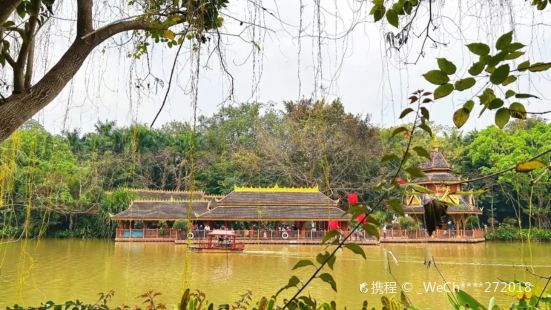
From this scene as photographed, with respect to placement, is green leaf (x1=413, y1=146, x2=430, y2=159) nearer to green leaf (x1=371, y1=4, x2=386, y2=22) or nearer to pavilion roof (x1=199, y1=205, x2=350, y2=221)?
green leaf (x1=371, y1=4, x2=386, y2=22)

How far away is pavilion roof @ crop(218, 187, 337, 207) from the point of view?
17.0 metres

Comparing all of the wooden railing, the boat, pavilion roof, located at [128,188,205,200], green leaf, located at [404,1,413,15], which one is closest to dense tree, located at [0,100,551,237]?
pavilion roof, located at [128,188,205,200]

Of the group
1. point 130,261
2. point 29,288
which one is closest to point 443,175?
point 130,261

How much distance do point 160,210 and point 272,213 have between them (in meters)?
4.70

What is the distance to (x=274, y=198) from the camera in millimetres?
17422

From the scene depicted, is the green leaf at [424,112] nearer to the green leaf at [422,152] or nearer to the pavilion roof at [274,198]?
the green leaf at [422,152]

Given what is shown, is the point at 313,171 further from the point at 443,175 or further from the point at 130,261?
the point at 130,261

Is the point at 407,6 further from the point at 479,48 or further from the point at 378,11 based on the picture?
the point at 479,48

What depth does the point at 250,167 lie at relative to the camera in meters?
19.9

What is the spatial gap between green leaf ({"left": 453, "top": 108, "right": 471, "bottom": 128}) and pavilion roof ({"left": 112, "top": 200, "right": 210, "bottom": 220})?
16.0 meters

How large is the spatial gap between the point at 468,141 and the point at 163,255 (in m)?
17.6

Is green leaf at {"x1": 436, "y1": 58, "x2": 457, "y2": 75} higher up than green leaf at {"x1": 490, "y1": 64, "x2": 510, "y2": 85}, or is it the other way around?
green leaf at {"x1": 436, "y1": 58, "x2": 457, "y2": 75}

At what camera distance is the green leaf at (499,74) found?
0.75 m

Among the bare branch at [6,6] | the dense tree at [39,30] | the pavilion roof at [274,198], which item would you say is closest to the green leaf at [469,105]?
the dense tree at [39,30]
